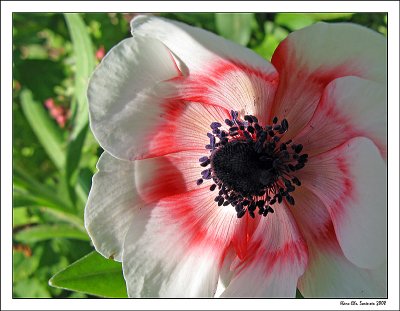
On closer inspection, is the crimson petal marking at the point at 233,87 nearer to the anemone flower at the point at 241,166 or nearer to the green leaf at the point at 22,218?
the anemone flower at the point at 241,166

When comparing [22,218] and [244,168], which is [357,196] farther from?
[22,218]

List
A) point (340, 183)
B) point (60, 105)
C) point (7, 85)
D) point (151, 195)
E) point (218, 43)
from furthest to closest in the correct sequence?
point (60, 105) → point (7, 85) → point (151, 195) → point (340, 183) → point (218, 43)

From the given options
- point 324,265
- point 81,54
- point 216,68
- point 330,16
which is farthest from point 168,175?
point 81,54

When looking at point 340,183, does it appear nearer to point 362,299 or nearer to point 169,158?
point 362,299

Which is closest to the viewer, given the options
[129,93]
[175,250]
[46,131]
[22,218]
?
[129,93]

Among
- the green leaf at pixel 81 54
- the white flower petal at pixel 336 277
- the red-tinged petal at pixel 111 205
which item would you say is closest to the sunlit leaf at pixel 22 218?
the green leaf at pixel 81 54

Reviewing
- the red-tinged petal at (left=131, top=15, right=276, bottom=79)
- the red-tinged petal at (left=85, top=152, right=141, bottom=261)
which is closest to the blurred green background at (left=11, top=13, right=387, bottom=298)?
the red-tinged petal at (left=85, top=152, right=141, bottom=261)

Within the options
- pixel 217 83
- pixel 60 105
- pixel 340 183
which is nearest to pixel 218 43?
pixel 217 83
